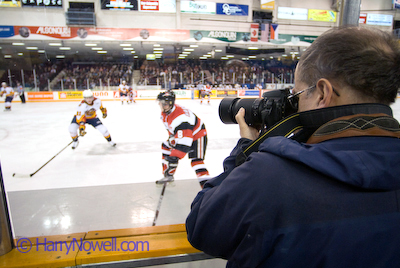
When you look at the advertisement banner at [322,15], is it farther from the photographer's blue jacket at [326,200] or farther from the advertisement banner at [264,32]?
the photographer's blue jacket at [326,200]

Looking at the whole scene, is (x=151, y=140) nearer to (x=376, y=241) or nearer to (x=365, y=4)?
(x=365, y=4)

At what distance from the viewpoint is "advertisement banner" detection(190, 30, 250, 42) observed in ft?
8.14

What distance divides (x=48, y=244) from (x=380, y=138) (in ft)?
4.14

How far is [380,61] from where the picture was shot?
420mm

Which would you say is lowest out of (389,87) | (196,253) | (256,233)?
(196,253)

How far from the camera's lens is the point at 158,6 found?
2.06m

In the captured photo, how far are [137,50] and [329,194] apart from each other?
342 centimetres

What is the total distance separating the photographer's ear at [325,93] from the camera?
45cm

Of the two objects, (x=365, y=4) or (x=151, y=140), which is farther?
(x=151, y=140)

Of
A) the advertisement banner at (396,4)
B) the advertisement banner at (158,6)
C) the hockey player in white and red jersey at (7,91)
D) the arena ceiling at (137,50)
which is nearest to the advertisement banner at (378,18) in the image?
the advertisement banner at (396,4)

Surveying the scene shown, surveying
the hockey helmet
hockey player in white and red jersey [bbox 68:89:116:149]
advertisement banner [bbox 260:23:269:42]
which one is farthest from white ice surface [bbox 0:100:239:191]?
advertisement banner [bbox 260:23:269:42]

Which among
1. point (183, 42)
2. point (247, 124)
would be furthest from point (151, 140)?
point (247, 124)

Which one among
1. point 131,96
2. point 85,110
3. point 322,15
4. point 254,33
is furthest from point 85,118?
point 131,96

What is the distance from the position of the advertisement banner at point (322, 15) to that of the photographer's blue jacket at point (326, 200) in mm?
1571
